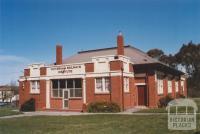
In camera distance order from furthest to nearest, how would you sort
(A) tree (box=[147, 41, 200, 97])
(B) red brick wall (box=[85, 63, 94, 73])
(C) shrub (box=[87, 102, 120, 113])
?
(A) tree (box=[147, 41, 200, 97]) < (B) red brick wall (box=[85, 63, 94, 73]) < (C) shrub (box=[87, 102, 120, 113])

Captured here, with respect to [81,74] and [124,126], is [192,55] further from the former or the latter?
[124,126]

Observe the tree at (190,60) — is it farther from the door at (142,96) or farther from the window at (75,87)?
the window at (75,87)

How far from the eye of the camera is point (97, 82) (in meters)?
31.7

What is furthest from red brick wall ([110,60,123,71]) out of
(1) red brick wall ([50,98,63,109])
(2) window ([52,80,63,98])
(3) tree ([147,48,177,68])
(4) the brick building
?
(3) tree ([147,48,177,68])

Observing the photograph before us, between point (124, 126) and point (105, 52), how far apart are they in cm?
2383

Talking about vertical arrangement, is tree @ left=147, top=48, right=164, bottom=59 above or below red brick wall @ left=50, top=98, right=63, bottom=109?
above

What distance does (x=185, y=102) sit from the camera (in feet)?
33.6

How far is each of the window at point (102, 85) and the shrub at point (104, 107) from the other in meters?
1.60

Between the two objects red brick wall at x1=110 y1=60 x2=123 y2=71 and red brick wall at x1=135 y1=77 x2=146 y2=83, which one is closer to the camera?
red brick wall at x1=110 y1=60 x2=123 y2=71

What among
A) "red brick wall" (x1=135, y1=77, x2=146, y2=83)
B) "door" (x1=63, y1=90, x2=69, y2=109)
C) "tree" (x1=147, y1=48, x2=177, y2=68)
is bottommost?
"door" (x1=63, y1=90, x2=69, y2=109)

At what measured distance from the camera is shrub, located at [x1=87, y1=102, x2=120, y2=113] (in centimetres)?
2933

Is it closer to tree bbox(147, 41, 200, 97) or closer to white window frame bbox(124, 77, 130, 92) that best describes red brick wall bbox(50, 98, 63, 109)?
white window frame bbox(124, 77, 130, 92)

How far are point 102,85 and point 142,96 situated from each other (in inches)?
214

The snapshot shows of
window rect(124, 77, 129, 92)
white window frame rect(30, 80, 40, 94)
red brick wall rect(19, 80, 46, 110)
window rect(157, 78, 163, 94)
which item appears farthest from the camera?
white window frame rect(30, 80, 40, 94)
